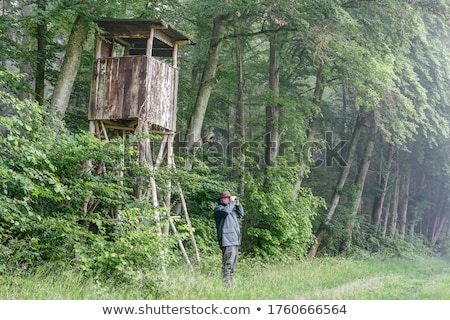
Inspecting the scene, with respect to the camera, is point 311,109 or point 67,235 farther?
point 311,109

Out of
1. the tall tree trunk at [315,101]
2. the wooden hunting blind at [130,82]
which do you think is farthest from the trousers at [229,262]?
the tall tree trunk at [315,101]

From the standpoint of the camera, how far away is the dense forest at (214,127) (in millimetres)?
10359

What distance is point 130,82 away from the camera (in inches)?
548

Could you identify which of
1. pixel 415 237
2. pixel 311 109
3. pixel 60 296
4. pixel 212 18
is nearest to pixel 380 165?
pixel 415 237

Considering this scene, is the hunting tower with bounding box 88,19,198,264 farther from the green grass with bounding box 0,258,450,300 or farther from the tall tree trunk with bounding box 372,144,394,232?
the tall tree trunk with bounding box 372,144,394,232

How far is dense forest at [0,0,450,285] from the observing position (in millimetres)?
10359

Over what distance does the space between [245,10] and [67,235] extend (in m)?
8.01

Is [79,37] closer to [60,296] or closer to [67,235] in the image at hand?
[67,235]

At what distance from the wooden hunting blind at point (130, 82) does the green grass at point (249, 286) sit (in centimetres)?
382

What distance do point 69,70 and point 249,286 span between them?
6393 mm

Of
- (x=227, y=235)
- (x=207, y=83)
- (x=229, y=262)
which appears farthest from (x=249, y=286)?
(x=207, y=83)

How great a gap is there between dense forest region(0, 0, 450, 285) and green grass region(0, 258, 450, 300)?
0.39 metres

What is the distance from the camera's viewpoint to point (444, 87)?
23.4m

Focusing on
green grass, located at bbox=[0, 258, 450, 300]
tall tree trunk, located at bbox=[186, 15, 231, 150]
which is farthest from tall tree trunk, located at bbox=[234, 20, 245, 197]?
green grass, located at bbox=[0, 258, 450, 300]
